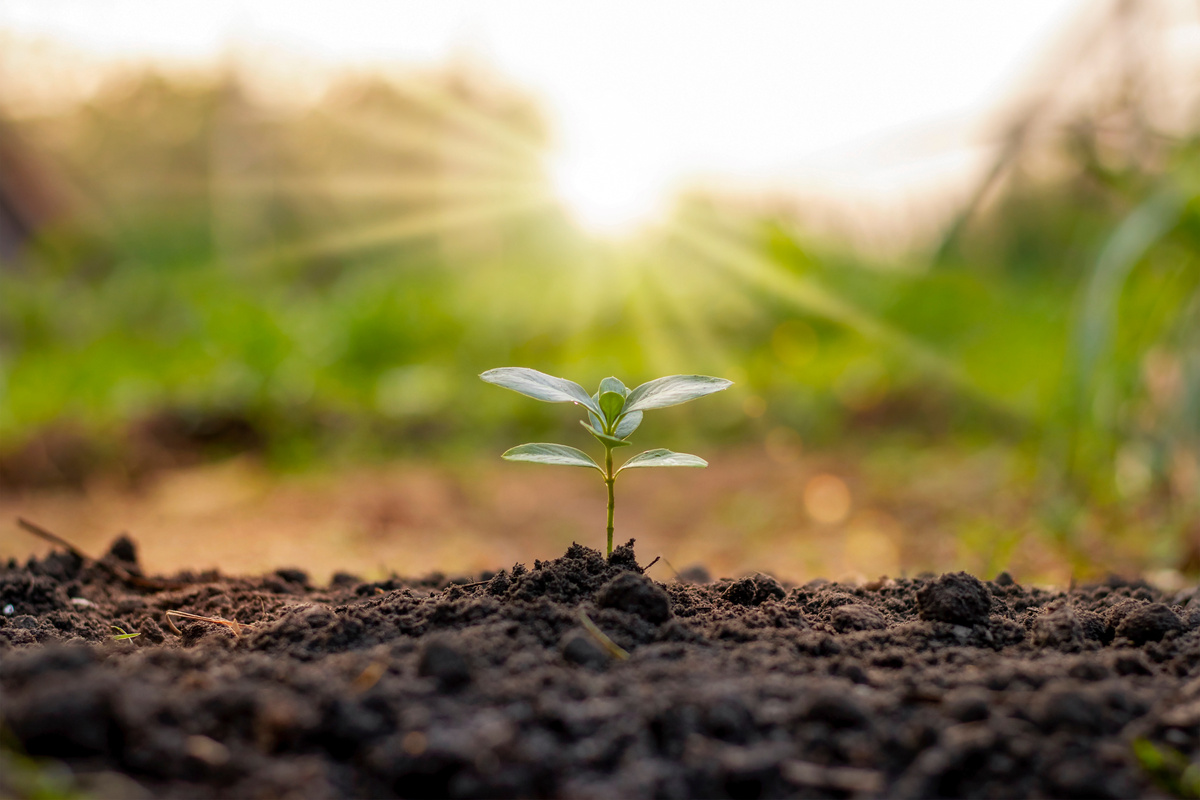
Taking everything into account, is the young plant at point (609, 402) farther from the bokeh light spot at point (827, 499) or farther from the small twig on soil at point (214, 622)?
the bokeh light spot at point (827, 499)

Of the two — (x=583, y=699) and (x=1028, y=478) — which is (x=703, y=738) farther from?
(x=1028, y=478)

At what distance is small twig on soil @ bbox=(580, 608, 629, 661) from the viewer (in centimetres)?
90

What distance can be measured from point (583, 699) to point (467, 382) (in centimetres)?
475

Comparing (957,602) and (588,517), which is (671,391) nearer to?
(957,602)

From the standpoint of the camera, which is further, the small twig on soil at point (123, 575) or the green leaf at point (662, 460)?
the small twig on soil at point (123, 575)

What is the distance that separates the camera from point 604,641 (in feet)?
3.03

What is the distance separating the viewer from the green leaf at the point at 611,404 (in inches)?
41.9

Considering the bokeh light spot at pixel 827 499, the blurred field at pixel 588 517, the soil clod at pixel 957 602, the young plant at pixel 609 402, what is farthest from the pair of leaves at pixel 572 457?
the bokeh light spot at pixel 827 499

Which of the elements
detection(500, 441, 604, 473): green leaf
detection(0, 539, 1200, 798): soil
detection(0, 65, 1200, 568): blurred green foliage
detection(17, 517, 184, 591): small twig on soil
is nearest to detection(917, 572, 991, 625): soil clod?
detection(0, 539, 1200, 798): soil

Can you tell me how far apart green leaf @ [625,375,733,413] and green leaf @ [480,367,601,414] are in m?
0.06

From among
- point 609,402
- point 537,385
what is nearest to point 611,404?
point 609,402

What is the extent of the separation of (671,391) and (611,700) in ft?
1.31

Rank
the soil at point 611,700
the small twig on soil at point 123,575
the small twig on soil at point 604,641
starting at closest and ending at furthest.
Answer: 1. the soil at point 611,700
2. the small twig on soil at point 604,641
3. the small twig on soil at point 123,575

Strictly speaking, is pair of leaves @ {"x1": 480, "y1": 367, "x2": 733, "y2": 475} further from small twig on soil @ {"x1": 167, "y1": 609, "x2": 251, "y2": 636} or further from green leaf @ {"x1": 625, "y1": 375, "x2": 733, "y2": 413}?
small twig on soil @ {"x1": 167, "y1": 609, "x2": 251, "y2": 636}
